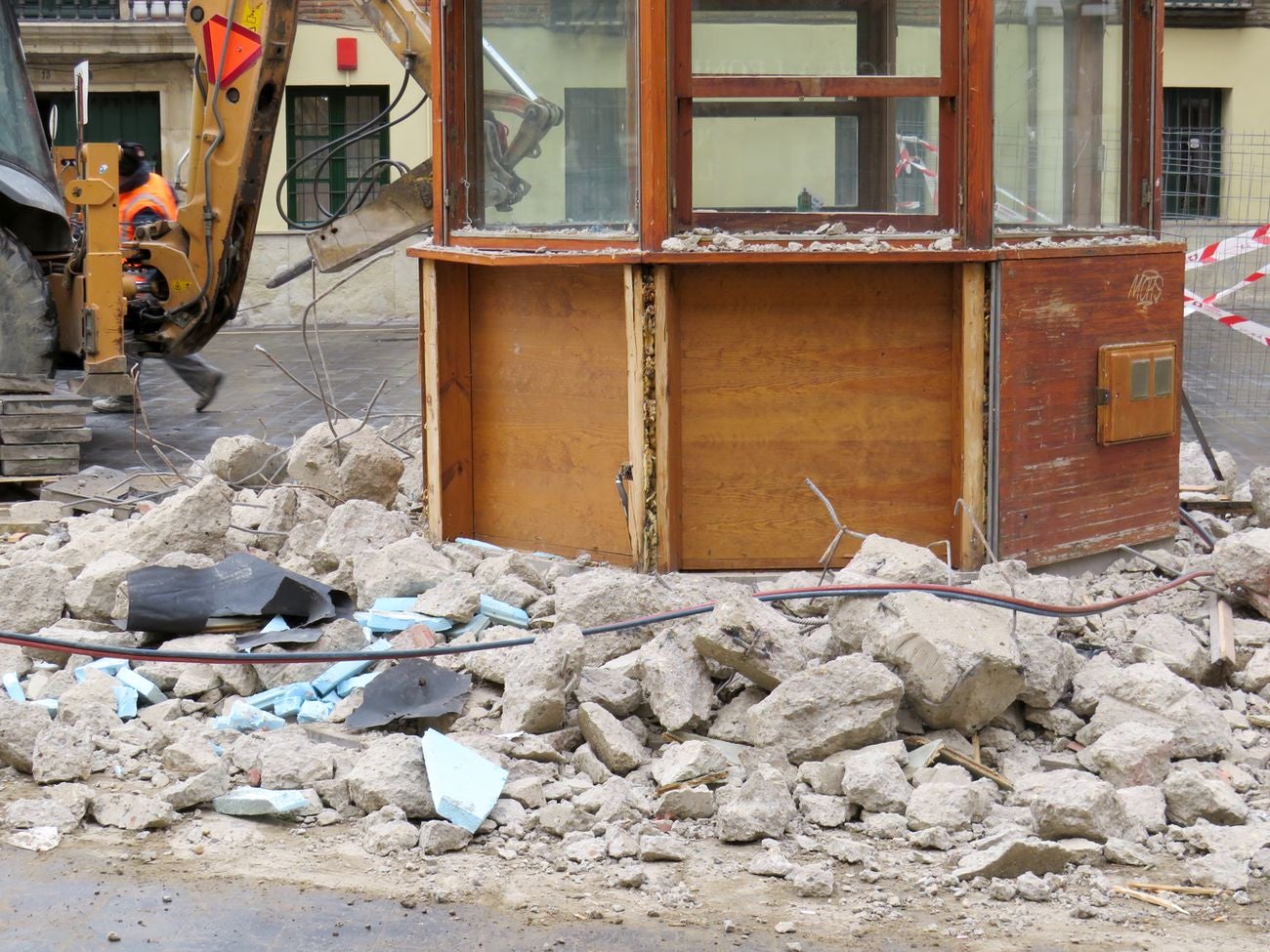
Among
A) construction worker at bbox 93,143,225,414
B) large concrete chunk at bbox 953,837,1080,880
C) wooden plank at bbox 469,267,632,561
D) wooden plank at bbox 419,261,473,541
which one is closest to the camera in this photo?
large concrete chunk at bbox 953,837,1080,880

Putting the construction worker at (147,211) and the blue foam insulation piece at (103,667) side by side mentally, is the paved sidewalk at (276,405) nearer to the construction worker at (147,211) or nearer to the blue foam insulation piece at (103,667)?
the construction worker at (147,211)

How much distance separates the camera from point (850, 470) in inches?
245

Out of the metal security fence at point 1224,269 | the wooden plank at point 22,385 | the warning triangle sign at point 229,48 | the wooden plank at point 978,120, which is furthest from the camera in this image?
the metal security fence at point 1224,269

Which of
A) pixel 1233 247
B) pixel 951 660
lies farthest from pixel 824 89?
pixel 1233 247

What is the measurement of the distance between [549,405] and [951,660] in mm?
2316

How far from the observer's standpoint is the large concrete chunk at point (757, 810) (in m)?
4.35

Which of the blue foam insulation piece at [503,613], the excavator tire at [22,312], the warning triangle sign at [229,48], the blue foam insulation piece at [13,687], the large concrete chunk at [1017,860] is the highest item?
the warning triangle sign at [229,48]

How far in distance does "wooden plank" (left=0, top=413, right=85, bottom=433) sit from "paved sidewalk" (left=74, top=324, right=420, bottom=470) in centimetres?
44

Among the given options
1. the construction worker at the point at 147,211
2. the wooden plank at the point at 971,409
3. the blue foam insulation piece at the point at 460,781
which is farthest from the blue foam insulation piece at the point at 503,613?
the construction worker at the point at 147,211

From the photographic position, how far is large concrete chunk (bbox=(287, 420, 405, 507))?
7.51 meters

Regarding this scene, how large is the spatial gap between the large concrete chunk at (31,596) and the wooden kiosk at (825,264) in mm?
1836

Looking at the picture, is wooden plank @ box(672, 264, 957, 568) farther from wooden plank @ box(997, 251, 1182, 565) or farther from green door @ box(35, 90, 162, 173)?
green door @ box(35, 90, 162, 173)

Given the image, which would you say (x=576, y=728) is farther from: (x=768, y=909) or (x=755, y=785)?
(x=768, y=909)

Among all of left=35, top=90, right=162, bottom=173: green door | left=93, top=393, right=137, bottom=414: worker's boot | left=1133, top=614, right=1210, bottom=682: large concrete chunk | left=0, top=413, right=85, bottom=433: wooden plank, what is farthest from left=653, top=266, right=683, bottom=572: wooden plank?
left=35, top=90, right=162, bottom=173: green door
